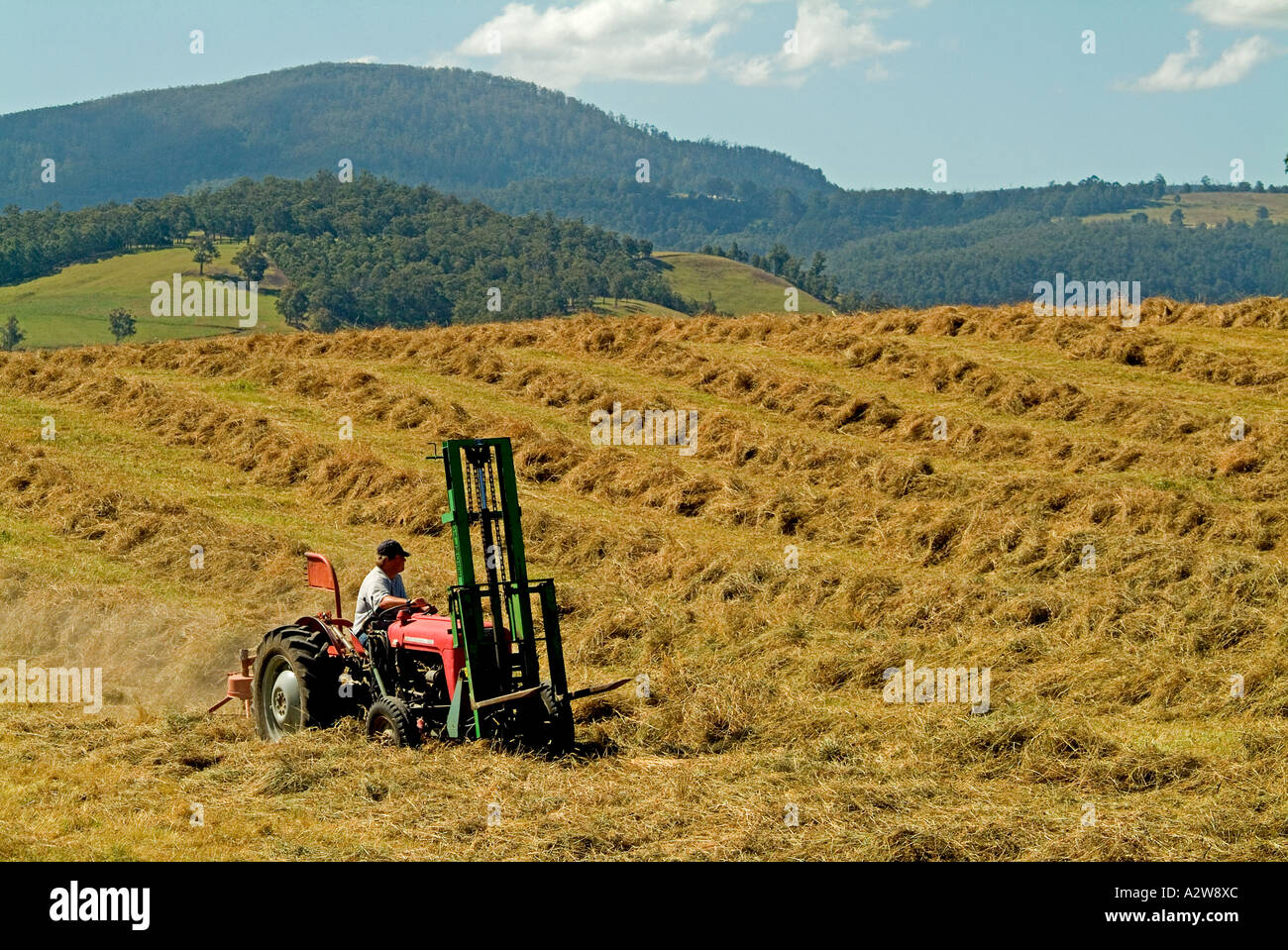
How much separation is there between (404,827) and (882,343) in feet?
68.5

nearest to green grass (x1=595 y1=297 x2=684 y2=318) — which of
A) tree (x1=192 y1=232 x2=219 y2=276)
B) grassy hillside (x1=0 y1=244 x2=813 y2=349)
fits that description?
grassy hillside (x1=0 y1=244 x2=813 y2=349)

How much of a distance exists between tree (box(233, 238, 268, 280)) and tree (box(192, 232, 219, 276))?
3344 millimetres

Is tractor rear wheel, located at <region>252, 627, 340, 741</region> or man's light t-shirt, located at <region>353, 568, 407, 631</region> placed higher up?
man's light t-shirt, located at <region>353, 568, 407, 631</region>

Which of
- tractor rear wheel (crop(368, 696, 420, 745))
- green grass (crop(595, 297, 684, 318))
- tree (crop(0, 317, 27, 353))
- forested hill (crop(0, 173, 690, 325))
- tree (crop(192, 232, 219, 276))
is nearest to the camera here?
tractor rear wheel (crop(368, 696, 420, 745))

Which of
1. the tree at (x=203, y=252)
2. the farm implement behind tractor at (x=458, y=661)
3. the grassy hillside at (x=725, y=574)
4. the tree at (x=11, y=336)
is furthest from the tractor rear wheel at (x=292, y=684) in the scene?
the tree at (x=203, y=252)

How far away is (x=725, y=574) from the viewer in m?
16.8

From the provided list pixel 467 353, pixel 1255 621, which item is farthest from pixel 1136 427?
pixel 467 353

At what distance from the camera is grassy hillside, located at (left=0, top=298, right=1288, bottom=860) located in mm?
9219

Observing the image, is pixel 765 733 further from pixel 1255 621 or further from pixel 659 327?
pixel 659 327

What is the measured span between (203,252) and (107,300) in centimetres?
2084

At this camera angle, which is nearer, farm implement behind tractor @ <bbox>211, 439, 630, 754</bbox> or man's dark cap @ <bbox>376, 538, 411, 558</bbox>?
farm implement behind tractor @ <bbox>211, 439, 630, 754</bbox>

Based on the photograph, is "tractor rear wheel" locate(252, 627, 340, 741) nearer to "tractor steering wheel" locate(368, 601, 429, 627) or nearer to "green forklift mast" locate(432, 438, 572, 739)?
"tractor steering wheel" locate(368, 601, 429, 627)

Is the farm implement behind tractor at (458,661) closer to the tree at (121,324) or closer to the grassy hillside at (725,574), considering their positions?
the grassy hillside at (725,574)

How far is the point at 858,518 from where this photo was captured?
1894cm
